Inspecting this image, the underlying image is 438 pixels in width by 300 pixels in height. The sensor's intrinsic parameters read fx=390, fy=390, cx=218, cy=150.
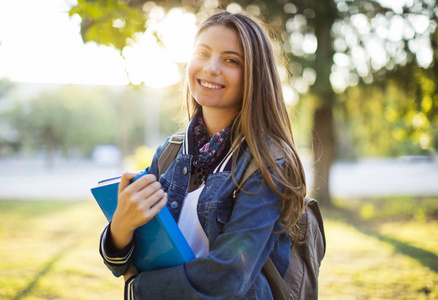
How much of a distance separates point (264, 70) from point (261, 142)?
1.00 feet

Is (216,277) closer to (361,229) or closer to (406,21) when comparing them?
(361,229)

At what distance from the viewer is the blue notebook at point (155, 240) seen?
1282 mm

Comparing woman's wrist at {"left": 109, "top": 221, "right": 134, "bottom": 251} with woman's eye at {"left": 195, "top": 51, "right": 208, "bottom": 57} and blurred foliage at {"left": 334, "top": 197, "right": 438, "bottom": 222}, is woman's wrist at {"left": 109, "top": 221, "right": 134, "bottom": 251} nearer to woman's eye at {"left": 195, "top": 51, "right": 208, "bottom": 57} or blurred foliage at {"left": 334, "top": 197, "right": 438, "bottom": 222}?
woman's eye at {"left": 195, "top": 51, "right": 208, "bottom": 57}

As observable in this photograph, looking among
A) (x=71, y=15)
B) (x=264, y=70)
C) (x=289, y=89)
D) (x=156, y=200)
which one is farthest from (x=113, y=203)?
(x=289, y=89)

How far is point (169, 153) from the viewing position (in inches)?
67.4

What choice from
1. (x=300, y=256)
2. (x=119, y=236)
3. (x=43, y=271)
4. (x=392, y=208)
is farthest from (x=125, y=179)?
(x=392, y=208)

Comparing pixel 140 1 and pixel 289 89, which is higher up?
pixel 140 1

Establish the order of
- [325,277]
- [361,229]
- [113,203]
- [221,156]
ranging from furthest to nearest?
1. [361,229]
2. [325,277]
3. [221,156]
4. [113,203]

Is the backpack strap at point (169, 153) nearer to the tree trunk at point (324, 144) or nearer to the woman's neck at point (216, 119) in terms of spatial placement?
the woman's neck at point (216, 119)

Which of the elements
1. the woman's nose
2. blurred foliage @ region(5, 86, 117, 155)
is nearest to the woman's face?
the woman's nose

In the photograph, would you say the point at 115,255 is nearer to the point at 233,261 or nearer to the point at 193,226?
the point at 193,226

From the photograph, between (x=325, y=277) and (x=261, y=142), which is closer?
(x=261, y=142)

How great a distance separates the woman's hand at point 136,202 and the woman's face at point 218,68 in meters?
0.46

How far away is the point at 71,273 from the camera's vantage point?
16.8ft
